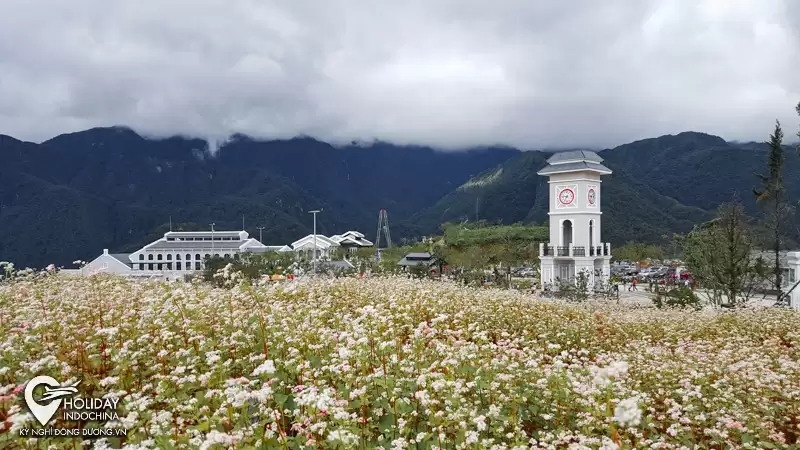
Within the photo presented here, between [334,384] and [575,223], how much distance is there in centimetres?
2789

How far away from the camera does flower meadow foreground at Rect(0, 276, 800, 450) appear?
132 inches

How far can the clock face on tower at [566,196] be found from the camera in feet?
99.7

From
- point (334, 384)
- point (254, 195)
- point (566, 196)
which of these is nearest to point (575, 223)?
point (566, 196)

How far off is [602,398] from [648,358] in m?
3.03

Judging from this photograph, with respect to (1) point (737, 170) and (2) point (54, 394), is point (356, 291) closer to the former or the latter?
(2) point (54, 394)

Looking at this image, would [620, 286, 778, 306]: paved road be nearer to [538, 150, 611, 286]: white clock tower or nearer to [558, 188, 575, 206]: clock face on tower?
[538, 150, 611, 286]: white clock tower

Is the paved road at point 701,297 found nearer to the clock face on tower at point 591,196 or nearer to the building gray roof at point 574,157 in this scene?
the clock face on tower at point 591,196

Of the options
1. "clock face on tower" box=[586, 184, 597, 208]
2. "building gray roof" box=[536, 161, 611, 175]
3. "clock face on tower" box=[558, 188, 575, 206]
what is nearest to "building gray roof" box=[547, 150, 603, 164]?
"building gray roof" box=[536, 161, 611, 175]

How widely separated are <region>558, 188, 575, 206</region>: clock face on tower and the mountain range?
5162cm

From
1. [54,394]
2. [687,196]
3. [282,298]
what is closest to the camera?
[54,394]

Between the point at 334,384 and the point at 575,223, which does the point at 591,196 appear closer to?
the point at 575,223

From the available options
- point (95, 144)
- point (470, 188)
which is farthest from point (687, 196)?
point (95, 144)

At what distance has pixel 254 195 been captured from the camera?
517ft

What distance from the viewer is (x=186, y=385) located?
413 cm
